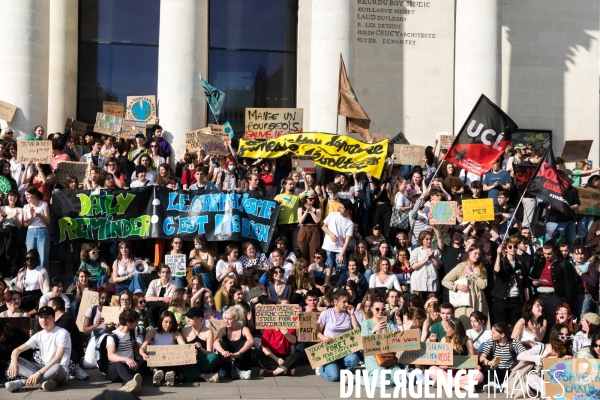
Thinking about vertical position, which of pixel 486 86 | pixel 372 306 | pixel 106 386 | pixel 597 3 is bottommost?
pixel 106 386

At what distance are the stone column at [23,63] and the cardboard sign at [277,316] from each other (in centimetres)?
1040

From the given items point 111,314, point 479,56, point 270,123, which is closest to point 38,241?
point 111,314

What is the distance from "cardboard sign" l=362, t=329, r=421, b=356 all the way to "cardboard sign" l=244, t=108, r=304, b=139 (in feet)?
29.0

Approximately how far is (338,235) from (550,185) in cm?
409

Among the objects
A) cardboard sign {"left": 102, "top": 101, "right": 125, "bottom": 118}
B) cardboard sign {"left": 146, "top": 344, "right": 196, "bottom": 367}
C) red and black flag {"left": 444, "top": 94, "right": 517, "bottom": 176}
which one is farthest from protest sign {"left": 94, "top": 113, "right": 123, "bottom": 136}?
cardboard sign {"left": 146, "top": 344, "right": 196, "bottom": 367}

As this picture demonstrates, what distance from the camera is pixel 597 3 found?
28344 mm

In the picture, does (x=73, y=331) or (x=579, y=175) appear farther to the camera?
(x=579, y=175)

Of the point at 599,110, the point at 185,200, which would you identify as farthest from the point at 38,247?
the point at 599,110

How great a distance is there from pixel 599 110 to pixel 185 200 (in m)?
15.0

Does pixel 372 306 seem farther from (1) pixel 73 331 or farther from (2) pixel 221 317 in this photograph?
(1) pixel 73 331

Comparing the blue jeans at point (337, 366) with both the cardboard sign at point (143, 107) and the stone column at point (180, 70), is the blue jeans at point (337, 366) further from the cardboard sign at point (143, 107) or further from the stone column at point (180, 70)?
the cardboard sign at point (143, 107)

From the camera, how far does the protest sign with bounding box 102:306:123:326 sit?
14.5 meters

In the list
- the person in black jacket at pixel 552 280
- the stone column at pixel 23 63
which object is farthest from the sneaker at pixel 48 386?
the stone column at pixel 23 63

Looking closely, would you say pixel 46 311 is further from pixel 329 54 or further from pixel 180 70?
pixel 329 54
